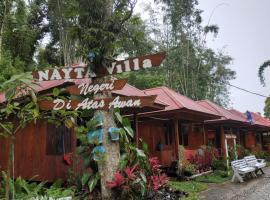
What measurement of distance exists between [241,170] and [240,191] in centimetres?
240

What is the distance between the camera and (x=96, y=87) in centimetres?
768

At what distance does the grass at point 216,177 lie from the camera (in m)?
13.1

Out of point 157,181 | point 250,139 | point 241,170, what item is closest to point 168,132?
point 241,170

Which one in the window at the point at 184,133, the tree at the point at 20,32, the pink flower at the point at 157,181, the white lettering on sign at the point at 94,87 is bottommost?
the pink flower at the point at 157,181

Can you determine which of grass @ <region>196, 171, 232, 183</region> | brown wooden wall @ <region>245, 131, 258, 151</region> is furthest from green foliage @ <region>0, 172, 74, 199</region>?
brown wooden wall @ <region>245, 131, 258, 151</region>

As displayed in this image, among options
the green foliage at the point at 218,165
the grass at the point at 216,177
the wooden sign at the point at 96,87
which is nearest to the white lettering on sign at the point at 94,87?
the wooden sign at the point at 96,87

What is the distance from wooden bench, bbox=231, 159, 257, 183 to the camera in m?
12.8

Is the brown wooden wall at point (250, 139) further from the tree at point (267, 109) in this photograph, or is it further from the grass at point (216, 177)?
the tree at point (267, 109)

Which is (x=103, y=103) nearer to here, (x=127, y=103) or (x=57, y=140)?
(x=127, y=103)

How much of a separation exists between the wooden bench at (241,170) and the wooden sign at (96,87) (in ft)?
23.6

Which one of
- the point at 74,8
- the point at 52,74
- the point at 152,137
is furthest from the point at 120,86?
the point at 152,137

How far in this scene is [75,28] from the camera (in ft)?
27.1

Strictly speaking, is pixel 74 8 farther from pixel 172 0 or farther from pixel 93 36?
pixel 172 0

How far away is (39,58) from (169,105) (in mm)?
15345
